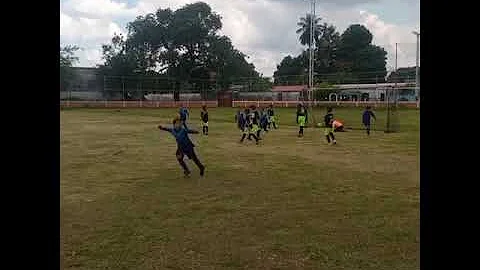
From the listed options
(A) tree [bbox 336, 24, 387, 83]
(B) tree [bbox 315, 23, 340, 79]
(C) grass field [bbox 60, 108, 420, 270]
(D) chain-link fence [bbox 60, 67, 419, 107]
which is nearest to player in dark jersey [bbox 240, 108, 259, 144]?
(C) grass field [bbox 60, 108, 420, 270]

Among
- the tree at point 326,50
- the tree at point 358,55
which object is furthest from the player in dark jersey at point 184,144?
the tree at point 326,50

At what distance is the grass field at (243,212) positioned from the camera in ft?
16.9

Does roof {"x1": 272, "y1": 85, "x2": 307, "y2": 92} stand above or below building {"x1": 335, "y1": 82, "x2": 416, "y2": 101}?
above

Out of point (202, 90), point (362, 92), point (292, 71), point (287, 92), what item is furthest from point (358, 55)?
point (202, 90)

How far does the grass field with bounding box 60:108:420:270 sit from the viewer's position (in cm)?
516

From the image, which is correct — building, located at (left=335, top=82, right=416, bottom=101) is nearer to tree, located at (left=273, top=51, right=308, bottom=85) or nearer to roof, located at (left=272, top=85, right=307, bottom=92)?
roof, located at (left=272, top=85, right=307, bottom=92)

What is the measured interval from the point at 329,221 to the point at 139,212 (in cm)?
267

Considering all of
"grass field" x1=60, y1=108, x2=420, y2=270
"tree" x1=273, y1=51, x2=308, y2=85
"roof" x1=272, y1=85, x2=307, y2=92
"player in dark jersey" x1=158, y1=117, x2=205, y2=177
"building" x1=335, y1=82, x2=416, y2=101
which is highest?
"tree" x1=273, y1=51, x2=308, y2=85

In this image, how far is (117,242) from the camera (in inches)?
226

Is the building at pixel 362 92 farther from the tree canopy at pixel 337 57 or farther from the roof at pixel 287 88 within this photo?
the roof at pixel 287 88

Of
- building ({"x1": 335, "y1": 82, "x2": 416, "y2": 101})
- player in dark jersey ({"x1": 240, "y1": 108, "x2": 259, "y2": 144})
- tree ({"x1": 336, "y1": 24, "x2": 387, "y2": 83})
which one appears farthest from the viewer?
tree ({"x1": 336, "y1": 24, "x2": 387, "y2": 83})
